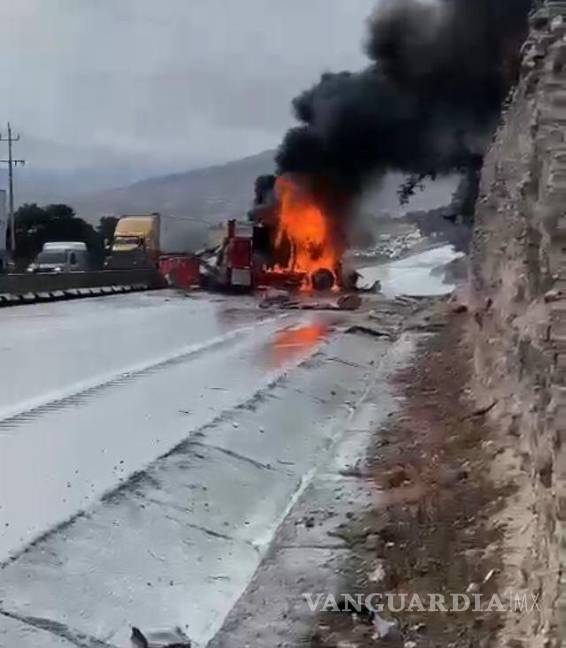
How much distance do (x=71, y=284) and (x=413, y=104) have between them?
11.4 metres

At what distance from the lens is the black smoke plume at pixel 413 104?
29.7 meters

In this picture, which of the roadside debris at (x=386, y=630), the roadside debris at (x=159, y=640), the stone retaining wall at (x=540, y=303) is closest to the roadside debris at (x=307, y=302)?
the stone retaining wall at (x=540, y=303)

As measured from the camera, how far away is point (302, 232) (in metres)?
39.1

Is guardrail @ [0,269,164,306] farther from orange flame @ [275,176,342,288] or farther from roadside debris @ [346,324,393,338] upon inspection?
roadside debris @ [346,324,393,338]

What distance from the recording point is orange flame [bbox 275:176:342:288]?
38.9m

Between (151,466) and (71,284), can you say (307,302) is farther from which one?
(151,466)

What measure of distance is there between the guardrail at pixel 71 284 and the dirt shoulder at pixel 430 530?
20666 millimetres

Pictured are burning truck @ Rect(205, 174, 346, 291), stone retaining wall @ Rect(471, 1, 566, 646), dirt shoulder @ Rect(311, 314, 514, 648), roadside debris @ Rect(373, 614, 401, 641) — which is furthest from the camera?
burning truck @ Rect(205, 174, 346, 291)

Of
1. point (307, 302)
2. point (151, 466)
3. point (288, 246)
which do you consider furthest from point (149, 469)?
point (288, 246)

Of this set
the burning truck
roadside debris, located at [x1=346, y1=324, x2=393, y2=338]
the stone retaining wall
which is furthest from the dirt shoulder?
the burning truck

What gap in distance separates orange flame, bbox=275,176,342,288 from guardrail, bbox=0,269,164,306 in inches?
209

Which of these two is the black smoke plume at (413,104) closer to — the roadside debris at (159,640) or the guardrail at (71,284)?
the guardrail at (71,284)

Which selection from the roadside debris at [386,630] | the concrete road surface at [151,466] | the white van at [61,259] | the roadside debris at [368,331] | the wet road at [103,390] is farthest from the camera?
the white van at [61,259]

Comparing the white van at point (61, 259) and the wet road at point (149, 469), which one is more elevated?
the white van at point (61, 259)
